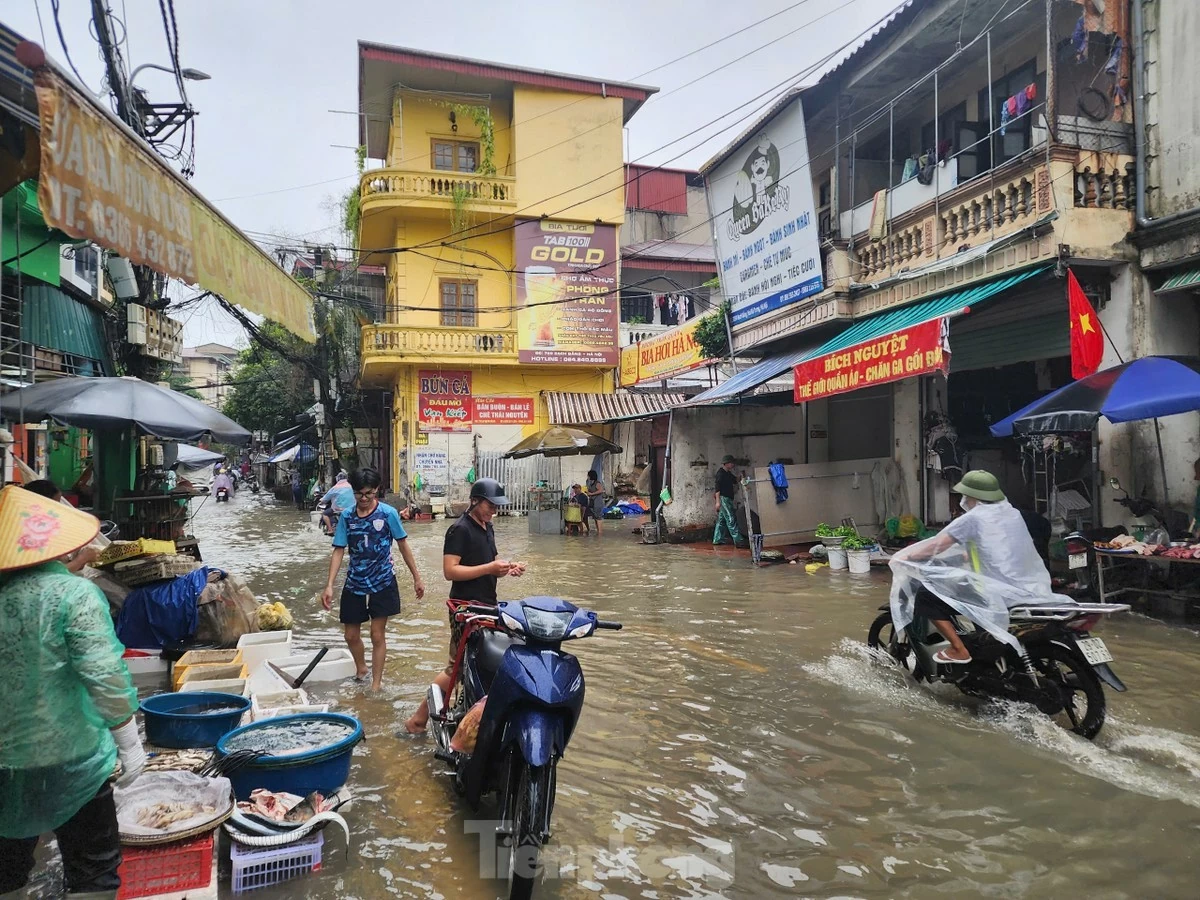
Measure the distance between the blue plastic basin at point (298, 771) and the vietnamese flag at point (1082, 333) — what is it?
24.7 ft

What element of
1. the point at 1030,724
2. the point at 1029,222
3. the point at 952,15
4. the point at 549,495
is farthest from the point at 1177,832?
the point at 549,495

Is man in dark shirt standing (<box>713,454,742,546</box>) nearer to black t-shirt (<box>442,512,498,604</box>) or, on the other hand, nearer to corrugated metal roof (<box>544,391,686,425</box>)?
corrugated metal roof (<box>544,391,686,425</box>)

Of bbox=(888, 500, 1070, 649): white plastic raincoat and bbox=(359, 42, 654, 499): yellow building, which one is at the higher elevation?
bbox=(359, 42, 654, 499): yellow building

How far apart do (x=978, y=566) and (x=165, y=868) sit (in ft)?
14.9

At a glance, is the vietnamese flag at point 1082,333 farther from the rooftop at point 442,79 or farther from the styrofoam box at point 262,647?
the rooftop at point 442,79

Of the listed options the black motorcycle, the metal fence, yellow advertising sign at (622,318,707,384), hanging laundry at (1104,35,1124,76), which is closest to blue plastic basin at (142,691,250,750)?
the black motorcycle

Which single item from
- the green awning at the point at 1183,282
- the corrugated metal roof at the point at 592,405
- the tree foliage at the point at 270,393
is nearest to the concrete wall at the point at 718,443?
the corrugated metal roof at the point at 592,405

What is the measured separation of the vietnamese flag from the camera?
744cm

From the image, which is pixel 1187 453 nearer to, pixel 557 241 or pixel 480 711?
pixel 480 711

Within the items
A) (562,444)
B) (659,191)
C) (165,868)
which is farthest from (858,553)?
(659,191)

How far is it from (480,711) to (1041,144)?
8052mm

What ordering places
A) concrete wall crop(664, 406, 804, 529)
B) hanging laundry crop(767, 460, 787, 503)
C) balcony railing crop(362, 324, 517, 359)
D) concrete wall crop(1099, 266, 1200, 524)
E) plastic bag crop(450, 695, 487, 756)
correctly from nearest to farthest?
plastic bag crop(450, 695, 487, 756) < concrete wall crop(1099, 266, 1200, 524) < hanging laundry crop(767, 460, 787, 503) < concrete wall crop(664, 406, 804, 529) < balcony railing crop(362, 324, 517, 359)

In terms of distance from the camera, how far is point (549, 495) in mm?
20703

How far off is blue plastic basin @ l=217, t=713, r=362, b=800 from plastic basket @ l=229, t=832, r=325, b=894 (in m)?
0.24
